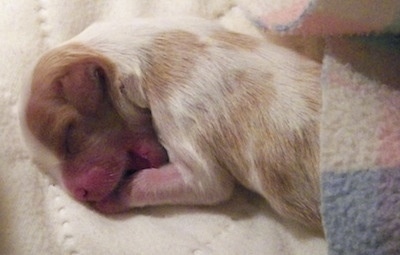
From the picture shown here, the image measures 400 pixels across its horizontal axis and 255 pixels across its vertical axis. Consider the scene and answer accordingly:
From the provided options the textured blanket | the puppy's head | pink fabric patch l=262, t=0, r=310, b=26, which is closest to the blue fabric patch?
the textured blanket

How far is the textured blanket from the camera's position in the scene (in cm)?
94

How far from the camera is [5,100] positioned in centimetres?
119

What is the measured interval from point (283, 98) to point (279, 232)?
206 mm

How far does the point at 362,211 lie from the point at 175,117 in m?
0.32

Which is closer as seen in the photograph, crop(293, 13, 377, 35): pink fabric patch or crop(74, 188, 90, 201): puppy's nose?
crop(293, 13, 377, 35): pink fabric patch

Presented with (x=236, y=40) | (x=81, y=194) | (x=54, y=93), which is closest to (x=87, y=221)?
(x=81, y=194)

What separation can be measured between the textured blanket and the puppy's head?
283 millimetres

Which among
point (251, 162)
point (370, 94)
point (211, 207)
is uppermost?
point (370, 94)

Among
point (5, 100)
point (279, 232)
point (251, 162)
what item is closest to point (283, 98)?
point (251, 162)

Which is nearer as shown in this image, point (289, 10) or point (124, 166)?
point (289, 10)

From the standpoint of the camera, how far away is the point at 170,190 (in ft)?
3.74

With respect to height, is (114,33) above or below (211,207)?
above

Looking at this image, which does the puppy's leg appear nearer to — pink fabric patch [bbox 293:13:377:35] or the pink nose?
the pink nose

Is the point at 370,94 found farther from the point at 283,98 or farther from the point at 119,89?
the point at 119,89
